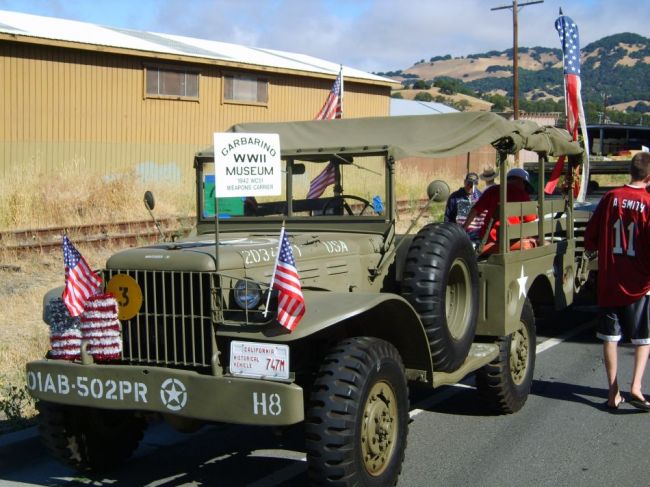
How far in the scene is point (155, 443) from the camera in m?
5.71

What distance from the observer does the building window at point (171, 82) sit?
828 inches

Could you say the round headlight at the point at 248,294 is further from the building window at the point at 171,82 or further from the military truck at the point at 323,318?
the building window at the point at 171,82

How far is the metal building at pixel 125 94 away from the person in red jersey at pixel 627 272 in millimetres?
14392

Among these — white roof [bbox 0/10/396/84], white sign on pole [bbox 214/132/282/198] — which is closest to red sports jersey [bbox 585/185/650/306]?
white sign on pole [bbox 214/132/282/198]

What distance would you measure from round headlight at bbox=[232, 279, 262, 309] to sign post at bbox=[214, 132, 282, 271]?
0.58ft

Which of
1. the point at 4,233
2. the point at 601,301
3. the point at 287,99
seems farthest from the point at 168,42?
the point at 601,301

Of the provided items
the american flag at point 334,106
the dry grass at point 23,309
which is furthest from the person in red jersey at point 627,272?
the american flag at point 334,106

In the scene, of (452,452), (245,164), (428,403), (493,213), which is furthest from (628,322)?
(245,164)

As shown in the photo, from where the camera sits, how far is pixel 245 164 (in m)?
4.83

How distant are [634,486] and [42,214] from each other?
12.2m

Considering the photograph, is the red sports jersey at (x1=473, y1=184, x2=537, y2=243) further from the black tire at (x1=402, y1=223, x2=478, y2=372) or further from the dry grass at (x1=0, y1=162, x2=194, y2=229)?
the dry grass at (x1=0, y1=162, x2=194, y2=229)

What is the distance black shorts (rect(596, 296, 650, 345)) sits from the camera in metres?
6.29

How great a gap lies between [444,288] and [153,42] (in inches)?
751

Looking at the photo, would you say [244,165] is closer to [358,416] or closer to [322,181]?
[322,181]
